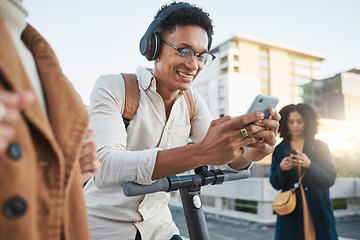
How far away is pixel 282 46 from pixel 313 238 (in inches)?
2136

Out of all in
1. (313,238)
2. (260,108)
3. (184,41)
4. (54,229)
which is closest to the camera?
(54,229)

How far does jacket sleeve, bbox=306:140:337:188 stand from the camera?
2.83 meters

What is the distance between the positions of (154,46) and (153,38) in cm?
4

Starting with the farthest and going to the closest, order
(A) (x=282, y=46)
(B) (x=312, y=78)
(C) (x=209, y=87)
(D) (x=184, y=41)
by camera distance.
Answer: (B) (x=312, y=78)
(A) (x=282, y=46)
(C) (x=209, y=87)
(D) (x=184, y=41)

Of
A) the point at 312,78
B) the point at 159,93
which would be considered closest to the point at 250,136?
the point at 159,93

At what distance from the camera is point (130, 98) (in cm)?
158

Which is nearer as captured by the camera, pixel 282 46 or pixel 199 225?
pixel 199 225

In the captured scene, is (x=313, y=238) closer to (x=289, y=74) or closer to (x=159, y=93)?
(x=159, y=93)

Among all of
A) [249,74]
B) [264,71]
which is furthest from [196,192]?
[264,71]

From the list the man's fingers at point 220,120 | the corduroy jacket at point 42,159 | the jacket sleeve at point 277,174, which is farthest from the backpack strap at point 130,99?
the jacket sleeve at point 277,174

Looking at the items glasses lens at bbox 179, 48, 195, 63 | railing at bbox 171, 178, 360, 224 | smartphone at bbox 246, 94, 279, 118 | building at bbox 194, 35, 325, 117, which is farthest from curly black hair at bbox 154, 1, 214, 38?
building at bbox 194, 35, 325, 117

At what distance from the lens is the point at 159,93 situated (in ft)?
5.72

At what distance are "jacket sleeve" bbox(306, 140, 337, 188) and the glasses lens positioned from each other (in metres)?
1.80

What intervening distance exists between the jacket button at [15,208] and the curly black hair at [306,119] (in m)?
2.90
